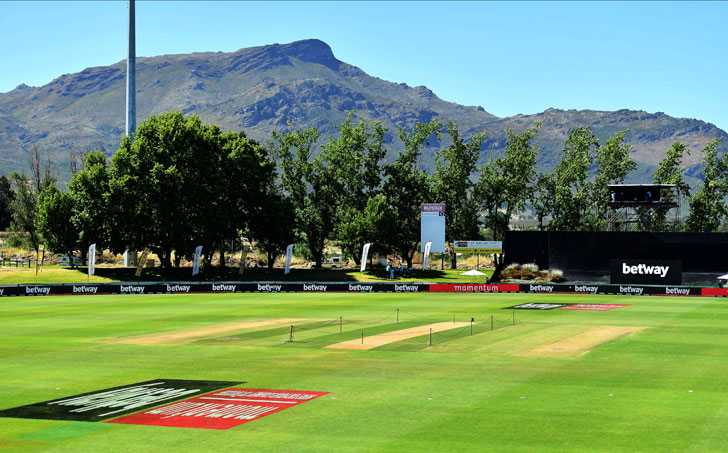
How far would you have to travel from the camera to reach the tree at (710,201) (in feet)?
360

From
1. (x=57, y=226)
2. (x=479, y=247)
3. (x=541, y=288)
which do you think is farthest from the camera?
(x=479, y=247)

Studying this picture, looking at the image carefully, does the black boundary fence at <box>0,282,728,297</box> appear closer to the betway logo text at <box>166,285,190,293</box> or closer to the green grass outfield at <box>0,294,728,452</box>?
the betway logo text at <box>166,285,190,293</box>

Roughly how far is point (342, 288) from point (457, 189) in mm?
39046

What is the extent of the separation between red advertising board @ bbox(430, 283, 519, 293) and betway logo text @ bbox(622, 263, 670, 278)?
12290 millimetres

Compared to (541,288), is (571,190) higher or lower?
higher

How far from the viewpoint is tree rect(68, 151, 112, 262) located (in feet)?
307

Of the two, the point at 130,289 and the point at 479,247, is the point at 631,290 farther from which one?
the point at 130,289

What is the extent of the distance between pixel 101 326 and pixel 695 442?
34872 mm

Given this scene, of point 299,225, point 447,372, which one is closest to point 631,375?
point 447,372

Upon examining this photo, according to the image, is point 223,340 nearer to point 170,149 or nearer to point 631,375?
point 631,375

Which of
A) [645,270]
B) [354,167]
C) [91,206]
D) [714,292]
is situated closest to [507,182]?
[354,167]

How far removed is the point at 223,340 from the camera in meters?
36.7

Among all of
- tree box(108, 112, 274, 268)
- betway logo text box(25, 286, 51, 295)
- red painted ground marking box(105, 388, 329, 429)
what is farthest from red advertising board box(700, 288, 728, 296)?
betway logo text box(25, 286, 51, 295)

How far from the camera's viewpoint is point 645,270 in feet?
255
